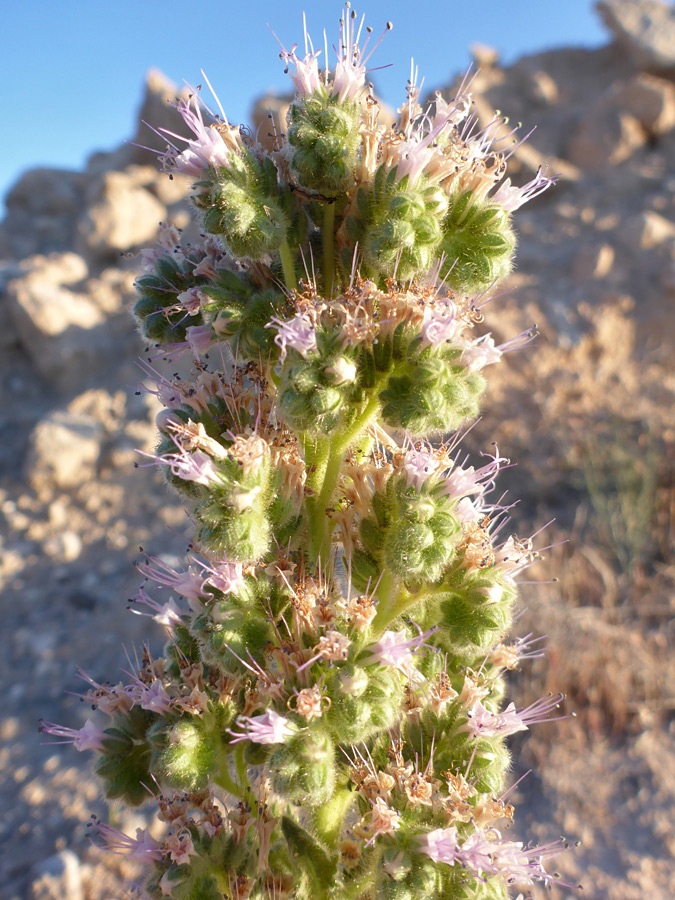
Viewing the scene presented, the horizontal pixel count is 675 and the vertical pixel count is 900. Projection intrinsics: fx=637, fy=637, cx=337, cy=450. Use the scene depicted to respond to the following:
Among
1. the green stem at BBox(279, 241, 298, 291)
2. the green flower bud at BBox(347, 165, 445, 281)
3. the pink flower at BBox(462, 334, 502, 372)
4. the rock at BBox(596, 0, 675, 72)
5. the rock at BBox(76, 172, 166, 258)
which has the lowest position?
the pink flower at BBox(462, 334, 502, 372)

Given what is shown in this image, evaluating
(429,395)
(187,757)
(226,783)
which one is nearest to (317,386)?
(429,395)

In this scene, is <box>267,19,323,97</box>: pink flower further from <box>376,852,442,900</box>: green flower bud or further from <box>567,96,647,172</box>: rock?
<box>567,96,647,172</box>: rock

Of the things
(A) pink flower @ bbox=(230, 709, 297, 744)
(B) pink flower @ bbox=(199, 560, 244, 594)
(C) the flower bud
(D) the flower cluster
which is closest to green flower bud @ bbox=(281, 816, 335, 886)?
(D) the flower cluster

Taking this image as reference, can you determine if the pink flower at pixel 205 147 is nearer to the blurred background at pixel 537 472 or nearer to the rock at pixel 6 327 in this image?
the blurred background at pixel 537 472

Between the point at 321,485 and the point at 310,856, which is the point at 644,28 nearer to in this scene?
the point at 321,485

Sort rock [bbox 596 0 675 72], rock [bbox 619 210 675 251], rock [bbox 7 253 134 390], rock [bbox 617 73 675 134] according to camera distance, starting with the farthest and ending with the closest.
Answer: rock [bbox 596 0 675 72] → rock [bbox 617 73 675 134] → rock [bbox 619 210 675 251] → rock [bbox 7 253 134 390]

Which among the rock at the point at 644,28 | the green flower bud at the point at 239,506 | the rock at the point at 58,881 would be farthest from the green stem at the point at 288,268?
the rock at the point at 644,28

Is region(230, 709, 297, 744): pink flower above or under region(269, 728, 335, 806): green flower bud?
above
